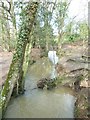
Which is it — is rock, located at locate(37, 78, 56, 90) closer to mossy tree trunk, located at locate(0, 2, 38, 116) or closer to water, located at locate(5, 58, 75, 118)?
water, located at locate(5, 58, 75, 118)

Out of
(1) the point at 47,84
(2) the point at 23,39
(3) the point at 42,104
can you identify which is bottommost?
(3) the point at 42,104

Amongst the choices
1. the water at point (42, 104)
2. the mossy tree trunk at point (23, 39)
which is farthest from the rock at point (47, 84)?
the mossy tree trunk at point (23, 39)

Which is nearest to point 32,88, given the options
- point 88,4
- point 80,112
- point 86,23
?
point 80,112

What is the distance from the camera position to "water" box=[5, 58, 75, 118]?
30.5 ft

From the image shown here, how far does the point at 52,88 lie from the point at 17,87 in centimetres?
209

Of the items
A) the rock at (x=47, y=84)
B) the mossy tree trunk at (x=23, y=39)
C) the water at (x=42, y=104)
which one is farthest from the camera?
the rock at (x=47, y=84)

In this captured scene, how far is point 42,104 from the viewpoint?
407 inches

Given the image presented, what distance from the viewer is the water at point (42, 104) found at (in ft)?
30.5

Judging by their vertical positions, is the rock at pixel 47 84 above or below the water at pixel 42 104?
above

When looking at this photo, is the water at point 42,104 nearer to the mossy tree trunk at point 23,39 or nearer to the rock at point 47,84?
the rock at point 47,84

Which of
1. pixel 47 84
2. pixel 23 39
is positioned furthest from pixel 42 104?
pixel 23 39

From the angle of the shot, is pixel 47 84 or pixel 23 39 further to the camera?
pixel 47 84

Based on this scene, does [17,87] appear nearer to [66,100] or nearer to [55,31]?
[66,100]

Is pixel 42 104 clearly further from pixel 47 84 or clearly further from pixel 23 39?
pixel 23 39
